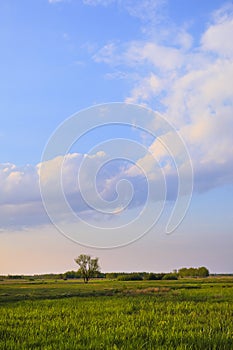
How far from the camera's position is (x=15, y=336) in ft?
40.9

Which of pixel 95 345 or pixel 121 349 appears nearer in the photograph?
pixel 121 349

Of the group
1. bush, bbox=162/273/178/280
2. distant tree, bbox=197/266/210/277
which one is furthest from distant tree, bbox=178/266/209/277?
bush, bbox=162/273/178/280

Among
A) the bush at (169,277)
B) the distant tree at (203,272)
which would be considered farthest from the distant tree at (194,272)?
the bush at (169,277)

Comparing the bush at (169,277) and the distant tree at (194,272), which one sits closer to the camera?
the bush at (169,277)

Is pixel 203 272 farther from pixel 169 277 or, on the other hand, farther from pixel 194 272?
pixel 169 277

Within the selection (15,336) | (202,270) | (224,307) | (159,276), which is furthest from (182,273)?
(15,336)

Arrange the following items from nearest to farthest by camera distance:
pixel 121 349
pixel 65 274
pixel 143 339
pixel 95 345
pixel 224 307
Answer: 1. pixel 121 349
2. pixel 95 345
3. pixel 143 339
4. pixel 224 307
5. pixel 65 274

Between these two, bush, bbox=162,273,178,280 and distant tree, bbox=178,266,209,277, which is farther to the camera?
distant tree, bbox=178,266,209,277

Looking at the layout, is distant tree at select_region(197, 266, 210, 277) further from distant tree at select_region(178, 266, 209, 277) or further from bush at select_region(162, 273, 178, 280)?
bush at select_region(162, 273, 178, 280)

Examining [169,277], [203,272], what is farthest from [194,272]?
[169,277]

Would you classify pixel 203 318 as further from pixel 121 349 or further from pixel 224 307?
pixel 121 349

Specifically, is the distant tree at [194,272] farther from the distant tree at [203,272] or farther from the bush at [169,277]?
the bush at [169,277]

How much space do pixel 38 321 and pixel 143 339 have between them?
578 cm

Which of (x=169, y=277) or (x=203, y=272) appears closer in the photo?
(x=169, y=277)
